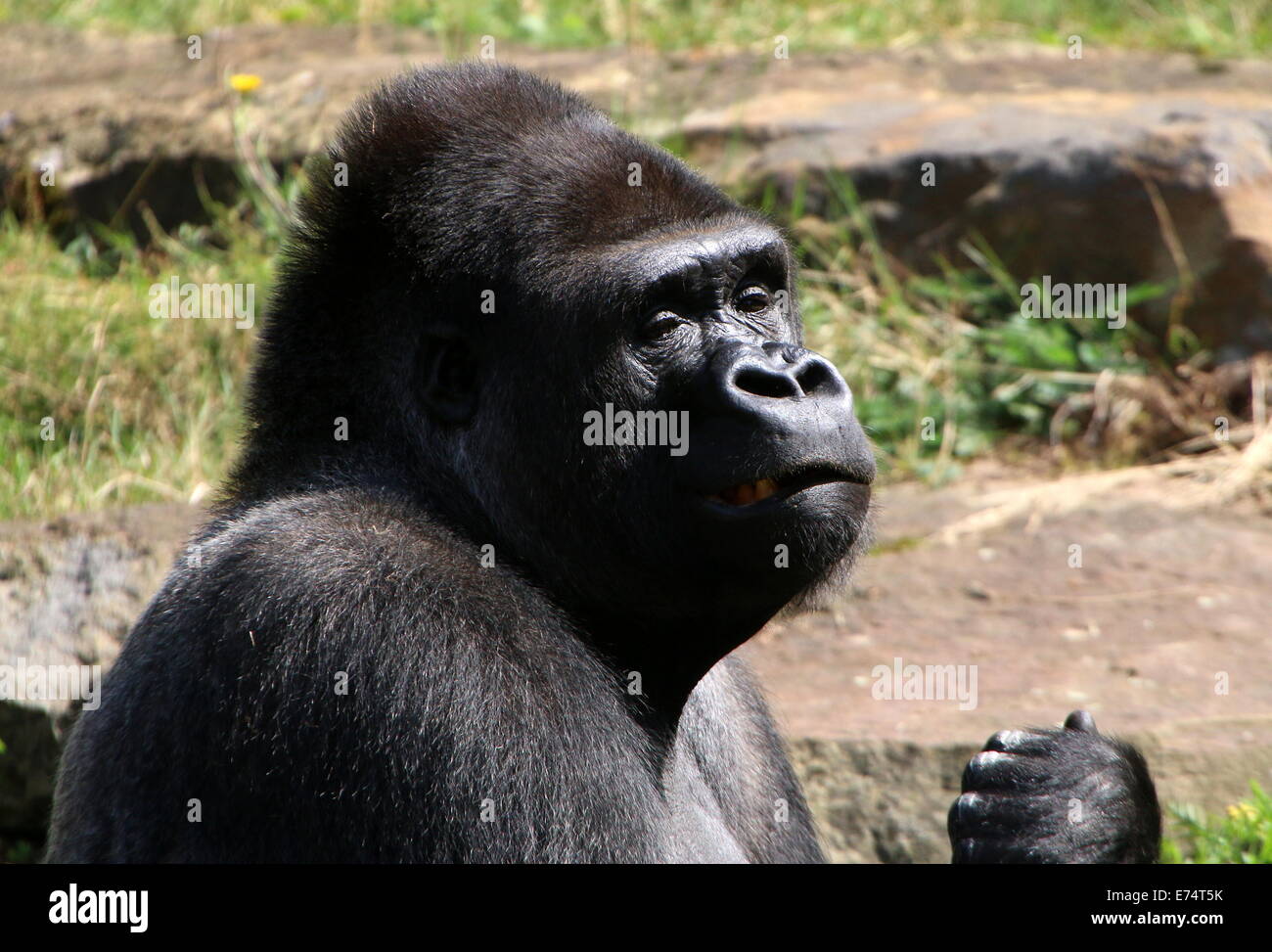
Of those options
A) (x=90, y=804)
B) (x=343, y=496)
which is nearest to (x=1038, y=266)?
(x=343, y=496)

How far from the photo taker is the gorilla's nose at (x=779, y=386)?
3.67 metres

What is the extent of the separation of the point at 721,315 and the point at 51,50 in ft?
32.5

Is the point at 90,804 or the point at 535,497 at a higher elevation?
the point at 535,497

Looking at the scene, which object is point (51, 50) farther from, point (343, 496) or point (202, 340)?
point (343, 496)

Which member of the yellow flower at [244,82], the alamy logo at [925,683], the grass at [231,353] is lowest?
the alamy logo at [925,683]

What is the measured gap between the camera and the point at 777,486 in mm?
3715

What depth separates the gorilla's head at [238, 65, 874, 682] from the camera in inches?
147

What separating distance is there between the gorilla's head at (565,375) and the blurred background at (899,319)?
206 cm

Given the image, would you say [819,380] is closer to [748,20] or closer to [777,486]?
[777,486]

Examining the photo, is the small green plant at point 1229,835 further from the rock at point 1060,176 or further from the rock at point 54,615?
the rock at point 1060,176

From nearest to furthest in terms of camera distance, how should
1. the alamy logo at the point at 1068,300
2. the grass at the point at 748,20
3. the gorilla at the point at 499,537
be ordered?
1. the gorilla at the point at 499,537
2. the alamy logo at the point at 1068,300
3. the grass at the point at 748,20

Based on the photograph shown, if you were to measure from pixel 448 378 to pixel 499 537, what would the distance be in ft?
1.43

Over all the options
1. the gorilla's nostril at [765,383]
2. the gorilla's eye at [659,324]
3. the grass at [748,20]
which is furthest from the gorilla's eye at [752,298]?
the grass at [748,20]
